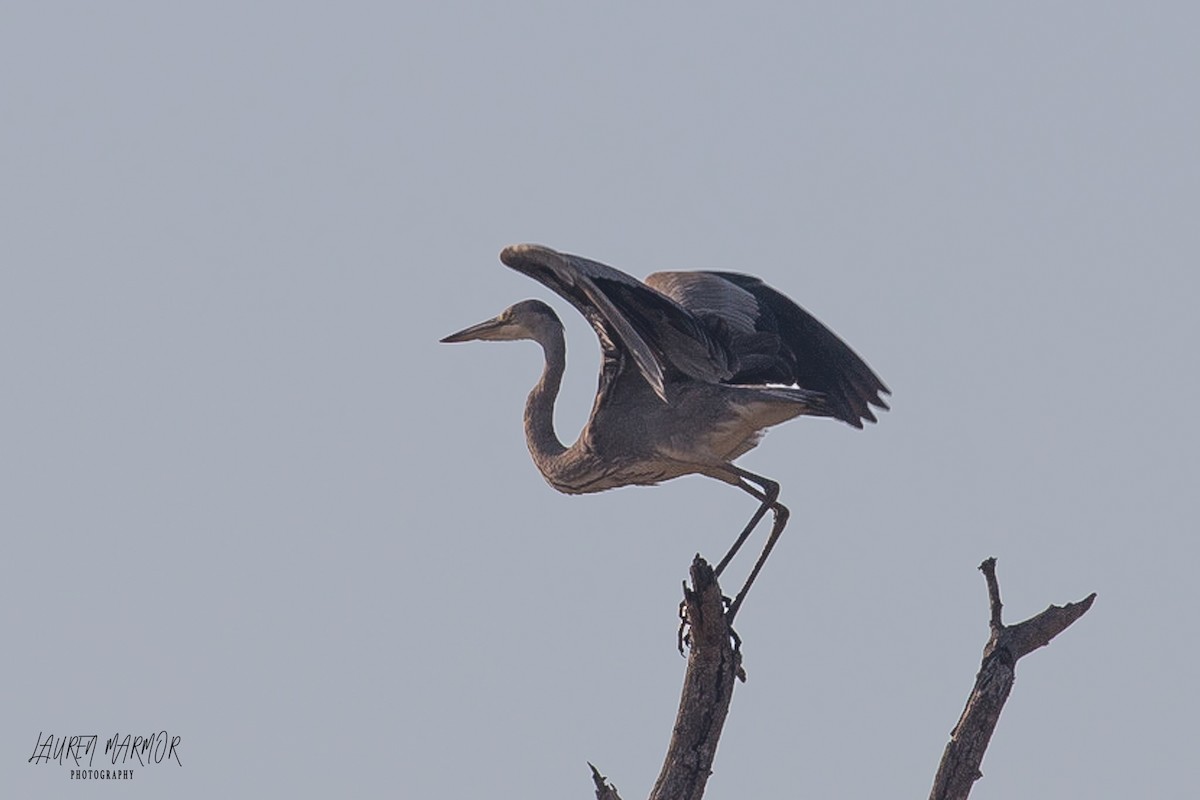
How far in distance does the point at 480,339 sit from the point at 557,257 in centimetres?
348

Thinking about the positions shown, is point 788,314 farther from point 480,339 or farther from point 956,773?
point 956,773

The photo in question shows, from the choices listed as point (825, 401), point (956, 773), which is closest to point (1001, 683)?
point (956, 773)

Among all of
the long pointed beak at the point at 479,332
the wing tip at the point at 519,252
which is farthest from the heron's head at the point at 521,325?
the wing tip at the point at 519,252

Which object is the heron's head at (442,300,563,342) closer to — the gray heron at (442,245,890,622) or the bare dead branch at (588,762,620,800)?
the gray heron at (442,245,890,622)

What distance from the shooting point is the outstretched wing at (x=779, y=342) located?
10.4 m

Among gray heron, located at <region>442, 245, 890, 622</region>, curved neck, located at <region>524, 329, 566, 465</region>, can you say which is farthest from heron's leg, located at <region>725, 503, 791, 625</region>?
curved neck, located at <region>524, 329, 566, 465</region>

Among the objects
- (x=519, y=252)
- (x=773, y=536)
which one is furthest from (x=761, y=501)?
(x=519, y=252)

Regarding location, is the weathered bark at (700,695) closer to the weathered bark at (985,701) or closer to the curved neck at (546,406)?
the weathered bark at (985,701)

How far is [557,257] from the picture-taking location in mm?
8727

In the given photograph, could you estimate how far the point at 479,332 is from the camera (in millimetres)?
12086

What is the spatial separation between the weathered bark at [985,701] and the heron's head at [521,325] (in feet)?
13.9

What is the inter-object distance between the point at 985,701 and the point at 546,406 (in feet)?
13.4

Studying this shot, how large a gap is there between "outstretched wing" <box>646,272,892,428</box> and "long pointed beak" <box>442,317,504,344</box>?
1.23 meters

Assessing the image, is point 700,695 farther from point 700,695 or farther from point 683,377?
point 683,377
